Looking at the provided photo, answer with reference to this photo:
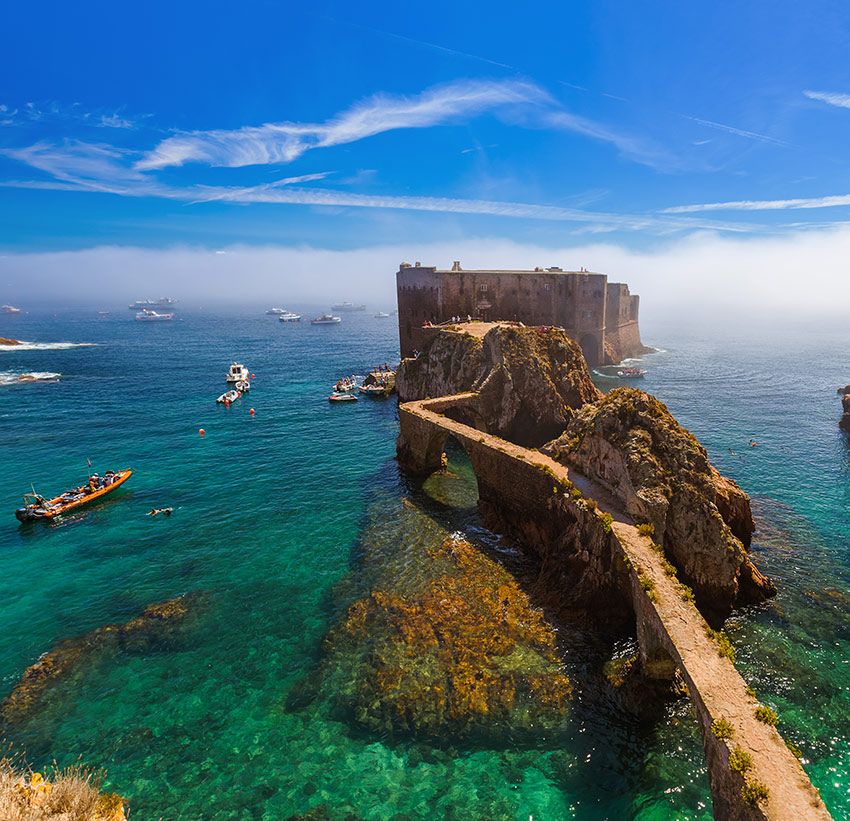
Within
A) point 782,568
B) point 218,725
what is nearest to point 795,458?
point 782,568

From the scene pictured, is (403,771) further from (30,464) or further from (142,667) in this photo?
(30,464)

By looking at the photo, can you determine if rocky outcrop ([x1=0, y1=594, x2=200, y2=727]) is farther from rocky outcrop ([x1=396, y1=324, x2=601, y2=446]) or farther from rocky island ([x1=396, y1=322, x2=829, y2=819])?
rocky outcrop ([x1=396, y1=324, x2=601, y2=446])

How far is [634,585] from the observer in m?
17.8

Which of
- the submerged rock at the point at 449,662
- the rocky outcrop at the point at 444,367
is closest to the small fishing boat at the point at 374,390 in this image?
the rocky outcrop at the point at 444,367

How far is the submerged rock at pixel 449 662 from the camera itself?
1598 cm

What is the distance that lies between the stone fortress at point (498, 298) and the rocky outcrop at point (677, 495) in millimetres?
35399

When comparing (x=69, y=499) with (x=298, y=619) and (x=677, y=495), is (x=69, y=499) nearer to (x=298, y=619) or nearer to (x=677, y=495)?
(x=298, y=619)

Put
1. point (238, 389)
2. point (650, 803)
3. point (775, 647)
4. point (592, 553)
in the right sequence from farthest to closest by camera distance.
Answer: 1. point (238, 389)
2. point (592, 553)
3. point (775, 647)
4. point (650, 803)

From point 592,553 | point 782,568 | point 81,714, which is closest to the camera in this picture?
point 81,714

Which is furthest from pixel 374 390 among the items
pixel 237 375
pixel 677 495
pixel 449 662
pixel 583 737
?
pixel 583 737

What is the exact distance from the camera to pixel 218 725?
1623cm

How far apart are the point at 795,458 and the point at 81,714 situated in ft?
166

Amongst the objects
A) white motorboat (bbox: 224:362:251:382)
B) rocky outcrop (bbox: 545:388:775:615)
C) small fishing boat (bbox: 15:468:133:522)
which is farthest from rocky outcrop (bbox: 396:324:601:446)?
white motorboat (bbox: 224:362:251:382)

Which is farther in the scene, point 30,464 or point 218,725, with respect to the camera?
point 30,464
